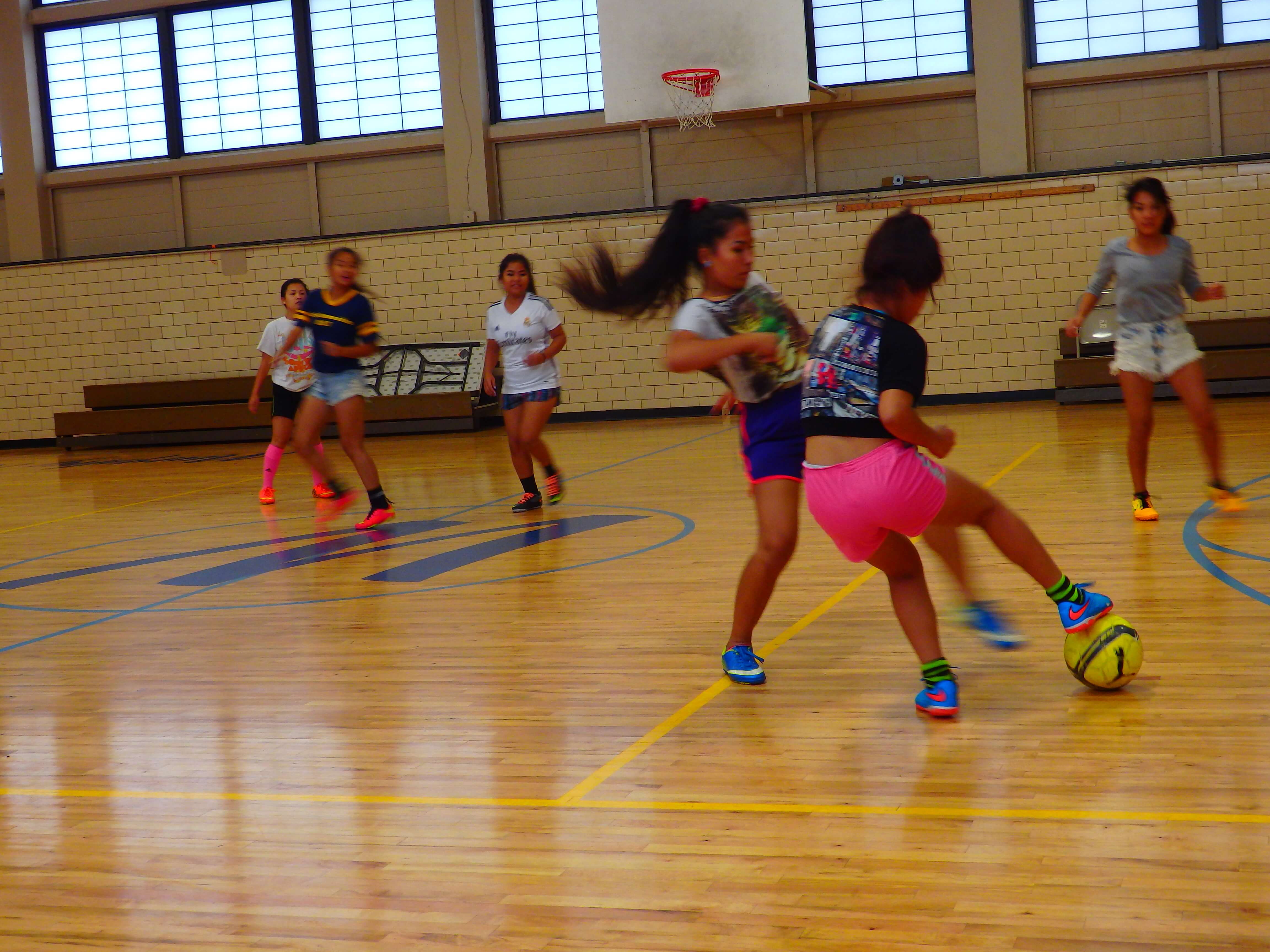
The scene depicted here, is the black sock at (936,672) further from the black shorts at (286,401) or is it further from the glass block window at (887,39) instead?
the glass block window at (887,39)

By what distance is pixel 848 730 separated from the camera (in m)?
3.28

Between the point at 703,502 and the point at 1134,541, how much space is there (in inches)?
117

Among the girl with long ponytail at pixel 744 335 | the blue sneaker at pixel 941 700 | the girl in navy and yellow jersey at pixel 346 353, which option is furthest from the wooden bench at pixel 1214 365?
the blue sneaker at pixel 941 700

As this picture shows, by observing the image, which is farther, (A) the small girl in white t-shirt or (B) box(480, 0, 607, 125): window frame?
(B) box(480, 0, 607, 125): window frame

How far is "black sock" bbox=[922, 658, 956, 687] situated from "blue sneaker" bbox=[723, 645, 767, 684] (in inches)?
23.5

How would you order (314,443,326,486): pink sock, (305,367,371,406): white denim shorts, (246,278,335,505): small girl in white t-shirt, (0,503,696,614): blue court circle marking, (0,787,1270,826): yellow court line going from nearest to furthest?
(0,787,1270,826): yellow court line < (0,503,696,614): blue court circle marking < (305,367,371,406): white denim shorts < (314,443,326,486): pink sock < (246,278,335,505): small girl in white t-shirt

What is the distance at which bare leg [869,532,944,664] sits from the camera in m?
3.34

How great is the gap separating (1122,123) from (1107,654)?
13.0 m

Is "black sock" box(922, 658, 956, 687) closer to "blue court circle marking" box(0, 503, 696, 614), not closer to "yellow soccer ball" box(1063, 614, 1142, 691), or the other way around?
"yellow soccer ball" box(1063, 614, 1142, 691)

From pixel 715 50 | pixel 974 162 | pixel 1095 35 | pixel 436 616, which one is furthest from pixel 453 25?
pixel 436 616

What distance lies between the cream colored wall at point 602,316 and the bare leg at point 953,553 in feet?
35.7

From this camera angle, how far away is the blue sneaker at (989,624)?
3.70m

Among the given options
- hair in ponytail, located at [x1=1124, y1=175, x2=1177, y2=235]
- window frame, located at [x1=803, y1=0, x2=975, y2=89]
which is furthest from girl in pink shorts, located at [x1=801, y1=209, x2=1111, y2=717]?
window frame, located at [x1=803, y1=0, x2=975, y2=89]

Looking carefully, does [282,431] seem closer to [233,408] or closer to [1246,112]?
[233,408]
